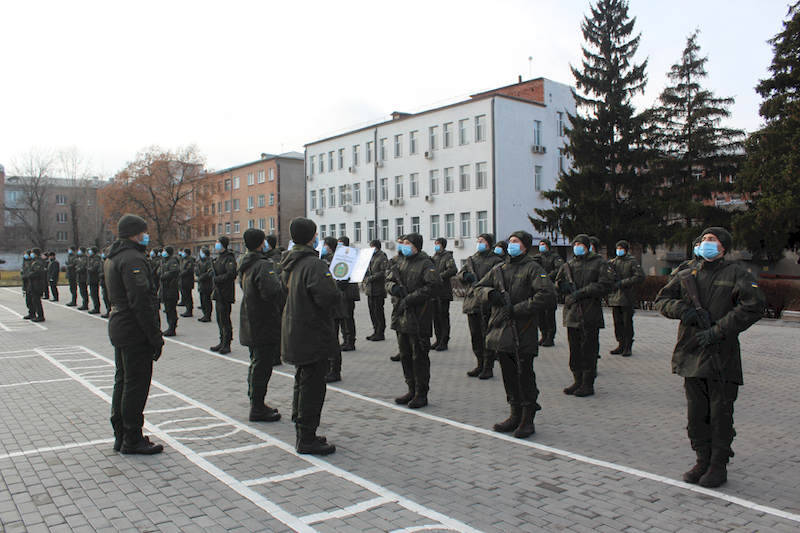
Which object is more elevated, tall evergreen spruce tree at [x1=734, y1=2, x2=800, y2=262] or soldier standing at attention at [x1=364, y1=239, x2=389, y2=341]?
tall evergreen spruce tree at [x1=734, y1=2, x2=800, y2=262]

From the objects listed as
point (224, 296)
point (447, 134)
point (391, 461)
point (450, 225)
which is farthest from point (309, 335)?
point (447, 134)

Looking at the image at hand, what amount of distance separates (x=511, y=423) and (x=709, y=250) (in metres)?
2.67

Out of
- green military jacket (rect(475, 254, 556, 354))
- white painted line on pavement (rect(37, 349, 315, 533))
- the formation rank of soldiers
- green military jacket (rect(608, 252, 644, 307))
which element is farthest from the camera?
green military jacket (rect(608, 252, 644, 307))

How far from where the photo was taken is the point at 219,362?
10852mm

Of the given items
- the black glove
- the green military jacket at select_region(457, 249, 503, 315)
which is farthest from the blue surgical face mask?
the green military jacket at select_region(457, 249, 503, 315)

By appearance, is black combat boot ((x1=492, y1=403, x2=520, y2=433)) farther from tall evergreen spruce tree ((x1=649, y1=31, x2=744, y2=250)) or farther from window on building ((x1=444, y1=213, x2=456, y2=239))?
window on building ((x1=444, y1=213, x2=456, y2=239))

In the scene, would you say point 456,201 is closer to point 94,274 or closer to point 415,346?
point 94,274

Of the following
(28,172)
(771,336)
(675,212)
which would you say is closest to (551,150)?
(675,212)

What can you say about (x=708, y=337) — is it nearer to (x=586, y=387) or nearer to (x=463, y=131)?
(x=586, y=387)

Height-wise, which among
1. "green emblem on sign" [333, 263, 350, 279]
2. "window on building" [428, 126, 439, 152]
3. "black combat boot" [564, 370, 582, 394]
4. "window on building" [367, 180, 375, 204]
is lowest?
"black combat boot" [564, 370, 582, 394]

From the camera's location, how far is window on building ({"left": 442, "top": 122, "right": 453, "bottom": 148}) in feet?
145

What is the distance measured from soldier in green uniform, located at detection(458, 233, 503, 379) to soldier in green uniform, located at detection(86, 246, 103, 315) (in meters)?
14.4

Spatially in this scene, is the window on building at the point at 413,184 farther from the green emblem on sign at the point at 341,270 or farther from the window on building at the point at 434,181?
the green emblem on sign at the point at 341,270

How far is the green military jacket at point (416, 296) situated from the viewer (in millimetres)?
7309
